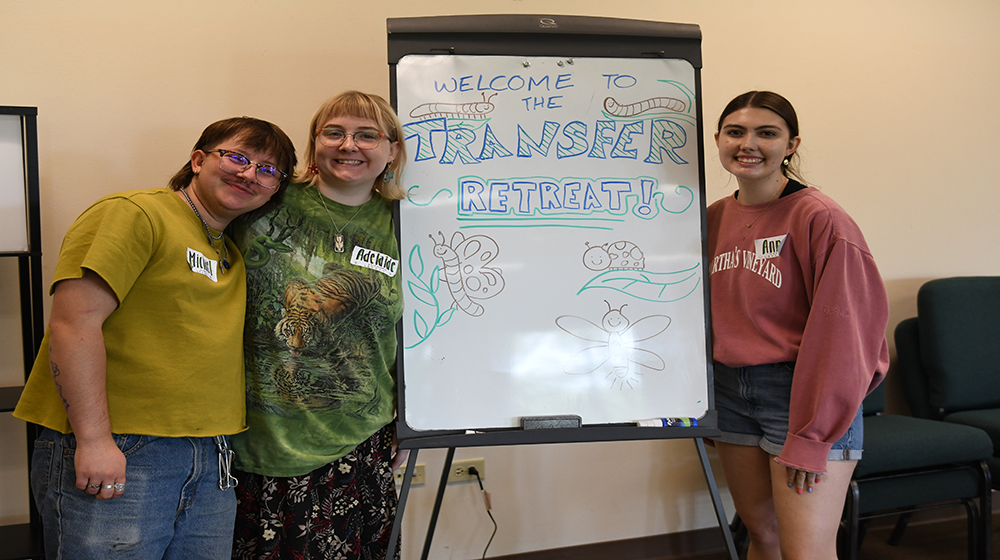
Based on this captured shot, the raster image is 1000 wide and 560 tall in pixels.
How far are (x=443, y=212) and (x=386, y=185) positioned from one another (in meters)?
0.15

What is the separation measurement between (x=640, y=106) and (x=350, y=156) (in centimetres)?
75

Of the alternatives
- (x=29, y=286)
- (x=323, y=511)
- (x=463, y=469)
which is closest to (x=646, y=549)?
(x=463, y=469)

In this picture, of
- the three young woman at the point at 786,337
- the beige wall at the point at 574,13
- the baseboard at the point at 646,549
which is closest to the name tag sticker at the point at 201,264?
the beige wall at the point at 574,13

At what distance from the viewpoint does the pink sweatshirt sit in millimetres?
1295

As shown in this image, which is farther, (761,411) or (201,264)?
(761,411)

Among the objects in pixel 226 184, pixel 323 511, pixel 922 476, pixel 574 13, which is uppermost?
pixel 574 13

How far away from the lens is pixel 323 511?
1.33 m

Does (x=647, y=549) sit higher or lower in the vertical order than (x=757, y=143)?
lower

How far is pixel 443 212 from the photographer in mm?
1459

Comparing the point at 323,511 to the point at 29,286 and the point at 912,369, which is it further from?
the point at 912,369

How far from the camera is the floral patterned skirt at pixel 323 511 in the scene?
4.25 feet

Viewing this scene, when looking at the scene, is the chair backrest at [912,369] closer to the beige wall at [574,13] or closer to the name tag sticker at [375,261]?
the beige wall at [574,13]

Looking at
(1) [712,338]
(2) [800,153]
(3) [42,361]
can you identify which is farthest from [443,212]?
(2) [800,153]

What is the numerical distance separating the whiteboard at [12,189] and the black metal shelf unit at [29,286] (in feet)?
0.04
